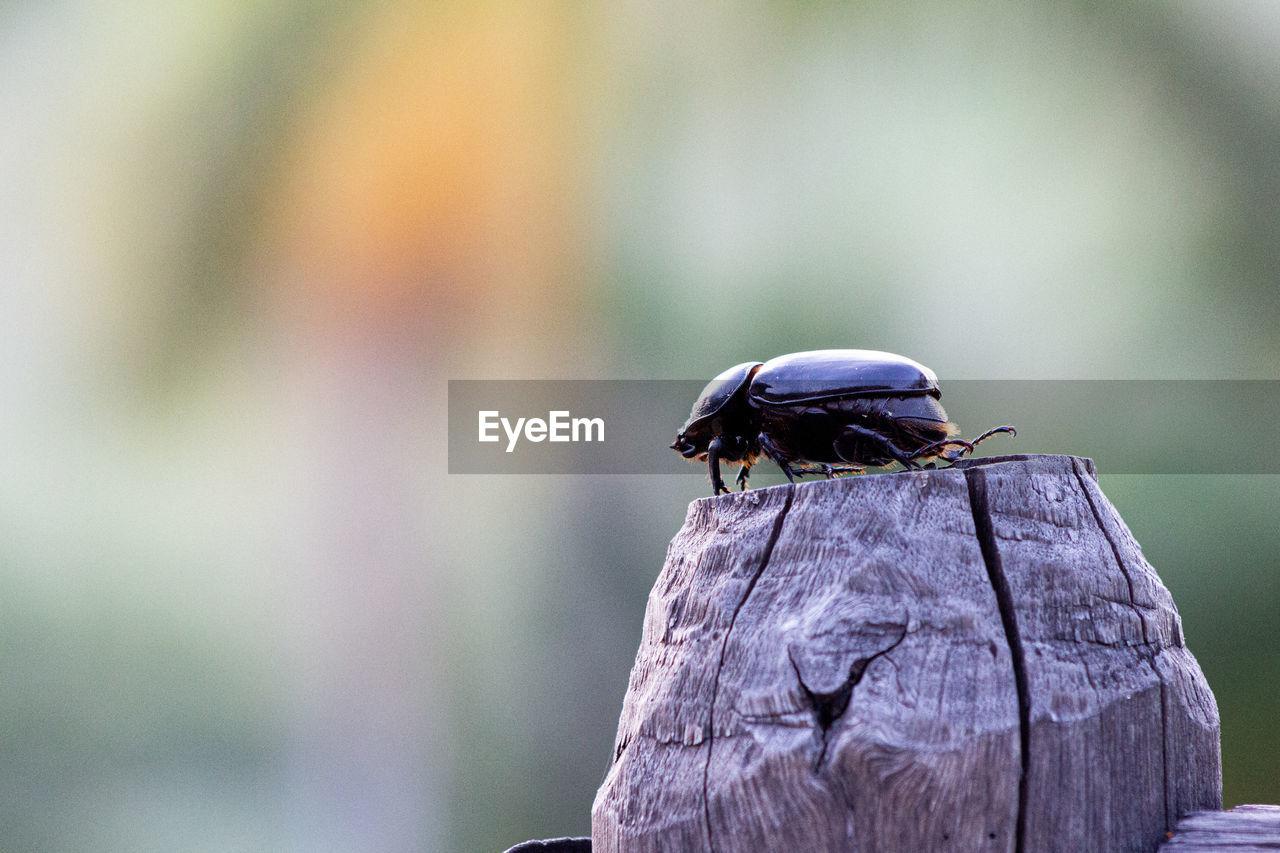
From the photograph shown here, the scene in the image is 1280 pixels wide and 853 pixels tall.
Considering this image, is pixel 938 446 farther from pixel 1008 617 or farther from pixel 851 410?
pixel 1008 617

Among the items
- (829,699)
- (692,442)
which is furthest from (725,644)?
(692,442)

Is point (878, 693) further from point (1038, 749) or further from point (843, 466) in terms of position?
point (843, 466)

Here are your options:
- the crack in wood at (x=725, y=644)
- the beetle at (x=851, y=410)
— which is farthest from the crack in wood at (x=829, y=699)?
the beetle at (x=851, y=410)

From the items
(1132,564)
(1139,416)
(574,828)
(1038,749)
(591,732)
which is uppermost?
(1139,416)

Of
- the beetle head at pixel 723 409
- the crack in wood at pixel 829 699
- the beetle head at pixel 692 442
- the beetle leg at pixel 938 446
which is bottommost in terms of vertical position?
the crack in wood at pixel 829 699

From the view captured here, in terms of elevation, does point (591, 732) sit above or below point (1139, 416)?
below

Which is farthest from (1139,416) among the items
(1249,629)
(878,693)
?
(878,693)

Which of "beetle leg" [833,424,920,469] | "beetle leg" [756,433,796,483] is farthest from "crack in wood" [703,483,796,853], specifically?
"beetle leg" [756,433,796,483]

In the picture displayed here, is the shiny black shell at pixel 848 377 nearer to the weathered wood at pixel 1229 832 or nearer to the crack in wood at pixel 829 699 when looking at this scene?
the crack in wood at pixel 829 699
